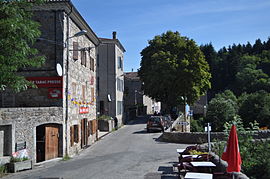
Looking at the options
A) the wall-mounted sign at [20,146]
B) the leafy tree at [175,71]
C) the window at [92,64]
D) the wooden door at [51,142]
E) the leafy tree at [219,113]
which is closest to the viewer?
the wall-mounted sign at [20,146]

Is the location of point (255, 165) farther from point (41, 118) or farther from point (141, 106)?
point (141, 106)

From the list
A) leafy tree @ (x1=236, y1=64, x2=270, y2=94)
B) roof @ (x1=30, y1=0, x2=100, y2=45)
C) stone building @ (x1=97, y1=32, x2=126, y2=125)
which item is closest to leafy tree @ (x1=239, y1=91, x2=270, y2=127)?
stone building @ (x1=97, y1=32, x2=126, y2=125)

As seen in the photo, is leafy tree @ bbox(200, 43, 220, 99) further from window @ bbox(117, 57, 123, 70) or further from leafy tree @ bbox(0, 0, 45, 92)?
leafy tree @ bbox(0, 0, 45, 92)

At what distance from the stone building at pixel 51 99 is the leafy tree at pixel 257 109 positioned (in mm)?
23848

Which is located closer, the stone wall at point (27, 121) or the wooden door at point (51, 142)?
the stone wall at point (27, 121)

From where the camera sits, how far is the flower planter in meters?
12.3

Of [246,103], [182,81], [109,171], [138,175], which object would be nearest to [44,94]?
[109,171]

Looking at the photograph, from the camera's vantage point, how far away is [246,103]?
38.9m

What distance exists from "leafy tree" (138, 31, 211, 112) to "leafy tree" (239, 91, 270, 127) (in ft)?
19.5

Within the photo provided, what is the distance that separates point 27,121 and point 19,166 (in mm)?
2111

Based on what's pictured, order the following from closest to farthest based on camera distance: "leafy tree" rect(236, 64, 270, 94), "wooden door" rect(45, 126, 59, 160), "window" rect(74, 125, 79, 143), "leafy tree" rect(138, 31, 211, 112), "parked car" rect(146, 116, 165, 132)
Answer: "wooden door" rect(45, 126, 59, 160) → "window" rect(74, 125, 79, 143) → "parked car" rect(146, 116, 165, 132) → "leafy tree" rect(138, 31, 211, 112) → "leafy tree" rect(236, 64, 270, 94)

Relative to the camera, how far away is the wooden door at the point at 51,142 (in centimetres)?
1534

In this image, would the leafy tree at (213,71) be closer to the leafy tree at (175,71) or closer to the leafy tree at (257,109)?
the leafy tree at (175,71)

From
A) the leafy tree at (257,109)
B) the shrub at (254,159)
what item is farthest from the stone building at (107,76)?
the shrub at (254,159)
